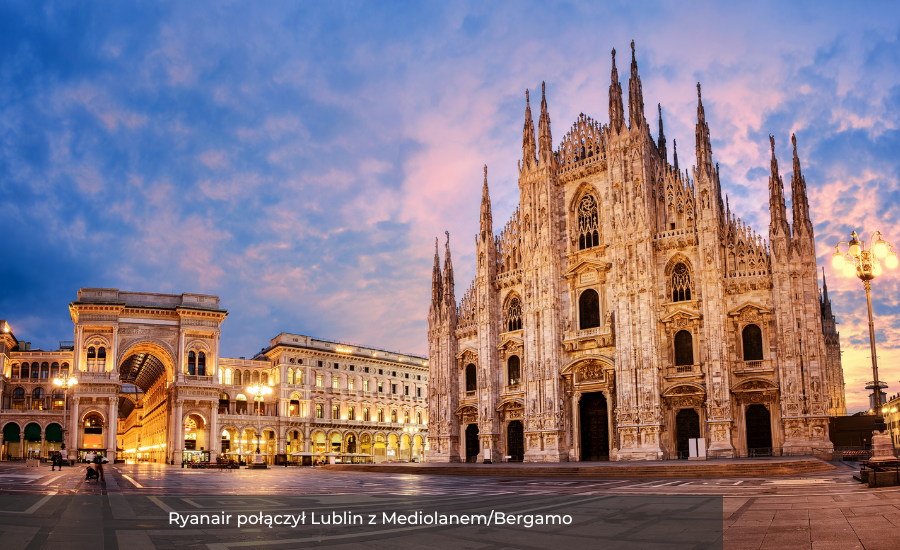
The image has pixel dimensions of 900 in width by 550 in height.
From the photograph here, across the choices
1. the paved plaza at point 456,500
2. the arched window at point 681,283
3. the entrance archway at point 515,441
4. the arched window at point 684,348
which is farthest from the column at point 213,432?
the paved plaza at point 456,500

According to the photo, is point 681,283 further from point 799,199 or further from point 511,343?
point 511,343

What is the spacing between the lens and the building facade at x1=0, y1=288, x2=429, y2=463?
230 ft

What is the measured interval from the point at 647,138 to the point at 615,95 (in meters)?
3.85

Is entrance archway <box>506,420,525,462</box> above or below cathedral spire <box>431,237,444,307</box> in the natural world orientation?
below

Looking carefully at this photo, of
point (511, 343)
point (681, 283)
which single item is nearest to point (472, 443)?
point (511, 343)

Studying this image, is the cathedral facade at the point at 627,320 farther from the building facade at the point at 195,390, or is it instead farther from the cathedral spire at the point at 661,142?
the building facade at the point at 195,390

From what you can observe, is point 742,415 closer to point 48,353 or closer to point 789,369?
point 789,369

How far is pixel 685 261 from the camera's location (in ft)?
142

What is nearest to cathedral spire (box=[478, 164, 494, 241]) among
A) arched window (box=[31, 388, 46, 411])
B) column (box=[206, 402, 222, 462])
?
column (box=[206, 402, 222, 462])

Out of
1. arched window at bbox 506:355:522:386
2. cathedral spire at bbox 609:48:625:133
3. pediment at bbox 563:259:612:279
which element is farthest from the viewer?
arched window at bbox 506:355:522:386

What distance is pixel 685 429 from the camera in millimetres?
42062

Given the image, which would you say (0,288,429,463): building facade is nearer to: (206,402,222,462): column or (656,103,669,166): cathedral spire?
(206,402,222,462): column

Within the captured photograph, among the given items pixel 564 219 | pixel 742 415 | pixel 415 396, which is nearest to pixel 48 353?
pixel 415 396

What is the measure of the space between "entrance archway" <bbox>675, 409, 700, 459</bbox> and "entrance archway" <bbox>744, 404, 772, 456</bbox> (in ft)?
9.71
